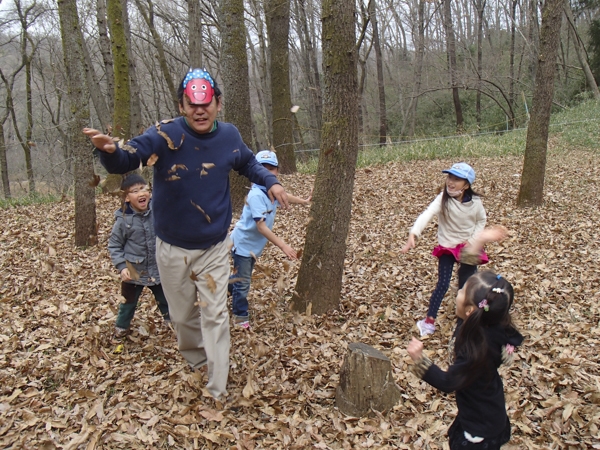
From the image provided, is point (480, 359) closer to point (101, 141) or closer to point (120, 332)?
point (101, 141)

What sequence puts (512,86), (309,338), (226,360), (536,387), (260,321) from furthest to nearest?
(512,86)
(260,321)
(309,338)
(536,387)
(226,360)

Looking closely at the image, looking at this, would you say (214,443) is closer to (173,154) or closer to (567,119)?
(173,154)

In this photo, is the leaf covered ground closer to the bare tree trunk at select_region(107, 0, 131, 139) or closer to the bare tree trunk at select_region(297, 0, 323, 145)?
the bare tree trunk at select_region(107, 0, 131, 139)

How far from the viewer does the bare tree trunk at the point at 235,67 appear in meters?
8.49

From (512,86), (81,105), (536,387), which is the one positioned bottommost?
(536,387)

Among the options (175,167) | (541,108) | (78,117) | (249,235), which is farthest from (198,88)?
(541,108)

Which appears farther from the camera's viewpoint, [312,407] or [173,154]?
[312,407]

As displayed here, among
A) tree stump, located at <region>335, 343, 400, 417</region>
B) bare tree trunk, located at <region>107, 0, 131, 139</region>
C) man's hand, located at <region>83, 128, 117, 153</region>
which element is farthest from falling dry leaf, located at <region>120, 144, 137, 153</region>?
bare tree trunk, located at <region>107, 0, 131, 139</region>

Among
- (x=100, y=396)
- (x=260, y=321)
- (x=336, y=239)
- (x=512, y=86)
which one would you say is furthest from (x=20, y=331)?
(x=512, y=86)

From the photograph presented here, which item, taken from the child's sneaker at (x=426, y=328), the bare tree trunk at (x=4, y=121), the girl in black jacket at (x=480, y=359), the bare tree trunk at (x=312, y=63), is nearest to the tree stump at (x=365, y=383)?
the girl in black jacket at (x=480, y=359)

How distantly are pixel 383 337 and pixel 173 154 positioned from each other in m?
2.92

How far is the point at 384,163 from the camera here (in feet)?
46.5

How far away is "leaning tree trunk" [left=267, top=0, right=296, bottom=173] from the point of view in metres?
12.3

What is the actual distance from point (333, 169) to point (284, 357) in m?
1.93
